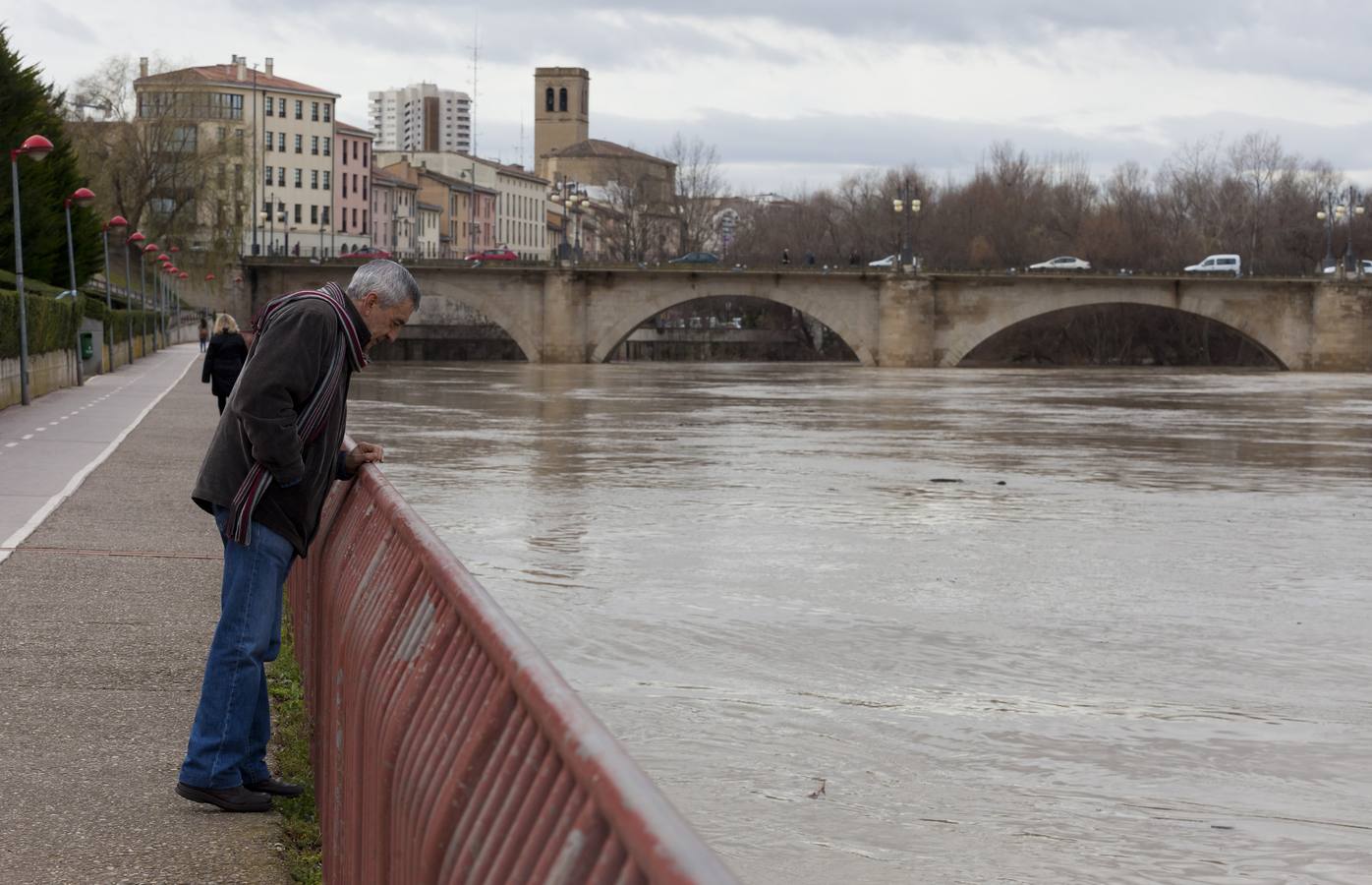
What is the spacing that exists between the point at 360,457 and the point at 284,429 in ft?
3.12

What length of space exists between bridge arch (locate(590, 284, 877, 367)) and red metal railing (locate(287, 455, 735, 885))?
78.0 meters

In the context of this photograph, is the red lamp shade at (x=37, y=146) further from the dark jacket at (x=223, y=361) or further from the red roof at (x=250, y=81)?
the red roof at (x=250, y=81)

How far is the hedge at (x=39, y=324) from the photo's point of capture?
1181 inches

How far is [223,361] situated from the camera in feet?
67.6

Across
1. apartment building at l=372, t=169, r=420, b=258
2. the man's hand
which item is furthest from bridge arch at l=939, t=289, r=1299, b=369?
the man's hand

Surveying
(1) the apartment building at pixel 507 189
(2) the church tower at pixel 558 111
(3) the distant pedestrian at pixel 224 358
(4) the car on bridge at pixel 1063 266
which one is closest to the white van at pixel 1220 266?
(4) the car on bridge at pixel 1063 266

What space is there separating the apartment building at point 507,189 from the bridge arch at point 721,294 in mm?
77986

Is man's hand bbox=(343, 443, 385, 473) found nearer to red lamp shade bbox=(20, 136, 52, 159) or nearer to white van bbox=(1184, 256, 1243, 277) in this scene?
red lamp shade bbox=(20, 136, 52, 159)

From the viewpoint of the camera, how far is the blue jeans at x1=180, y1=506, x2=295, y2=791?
18.2 ft

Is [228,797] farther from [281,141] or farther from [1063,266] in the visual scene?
[281,141]

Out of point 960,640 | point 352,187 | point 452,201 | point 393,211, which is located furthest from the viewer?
point 452,201

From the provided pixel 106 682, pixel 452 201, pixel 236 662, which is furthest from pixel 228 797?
pixel 452 201

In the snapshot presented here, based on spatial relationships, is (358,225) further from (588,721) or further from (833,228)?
(588,721)

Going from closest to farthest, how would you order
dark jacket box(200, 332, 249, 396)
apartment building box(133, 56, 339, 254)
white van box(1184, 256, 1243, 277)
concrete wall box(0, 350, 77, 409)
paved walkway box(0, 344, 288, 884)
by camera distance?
paved walkway box(0, 344, 288, 884) → dark jacket box(200, 332, 249, 396) → concrete wall box(0, 350, 77, 409) → white van box(1184, 256, 1243, 277) → apartment building box(133, 56, 339, 254)
